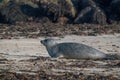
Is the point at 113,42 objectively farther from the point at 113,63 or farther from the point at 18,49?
the point at 113,63

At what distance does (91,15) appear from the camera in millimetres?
24828

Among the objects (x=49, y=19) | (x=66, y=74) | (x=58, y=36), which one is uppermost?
(x=66, y=74)

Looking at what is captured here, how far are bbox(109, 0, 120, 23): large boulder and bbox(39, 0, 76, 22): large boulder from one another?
1807 millimetres

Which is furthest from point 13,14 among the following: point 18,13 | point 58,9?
point 58,9

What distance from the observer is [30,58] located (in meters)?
11.6

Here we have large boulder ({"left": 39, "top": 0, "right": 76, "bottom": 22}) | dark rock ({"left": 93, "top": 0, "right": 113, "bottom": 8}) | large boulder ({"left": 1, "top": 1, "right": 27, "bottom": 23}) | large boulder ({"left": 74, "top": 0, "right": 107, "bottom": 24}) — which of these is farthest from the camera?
dark rock ({"left": 93, "top": 0, "right": 113, "bottom": 8})

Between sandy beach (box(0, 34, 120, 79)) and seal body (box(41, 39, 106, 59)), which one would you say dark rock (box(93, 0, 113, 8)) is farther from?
seal body (box(41, 39, 106, 59))

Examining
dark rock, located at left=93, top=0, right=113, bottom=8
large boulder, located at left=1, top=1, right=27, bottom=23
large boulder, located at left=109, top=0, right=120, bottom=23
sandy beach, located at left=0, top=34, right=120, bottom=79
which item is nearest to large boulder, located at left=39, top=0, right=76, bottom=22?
large boulder, located at left=1, top=1, right=27, bottom=23

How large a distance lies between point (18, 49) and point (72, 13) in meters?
12.0

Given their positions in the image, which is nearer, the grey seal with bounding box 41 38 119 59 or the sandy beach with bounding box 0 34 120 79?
the sandy beach with bounding box 0 34 120 79

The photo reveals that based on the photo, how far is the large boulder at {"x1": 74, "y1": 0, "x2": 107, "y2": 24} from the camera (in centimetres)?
2467

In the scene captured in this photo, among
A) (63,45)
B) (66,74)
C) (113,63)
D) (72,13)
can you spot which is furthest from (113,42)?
(72,13)

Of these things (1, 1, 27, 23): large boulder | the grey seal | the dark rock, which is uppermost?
Result: the grey seal

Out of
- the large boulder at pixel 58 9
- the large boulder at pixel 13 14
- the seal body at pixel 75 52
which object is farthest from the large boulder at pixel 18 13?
the seal body at pixel 75 52
